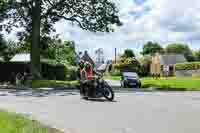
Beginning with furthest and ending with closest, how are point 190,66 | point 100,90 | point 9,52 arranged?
1. point 190,66
2. point 9,52
3. point 100,90

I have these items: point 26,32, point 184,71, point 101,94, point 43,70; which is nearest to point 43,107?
point 101,94

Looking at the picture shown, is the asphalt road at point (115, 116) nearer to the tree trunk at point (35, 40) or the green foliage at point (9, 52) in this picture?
the tree trunk at point (35, 40)

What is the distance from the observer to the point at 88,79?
21688 millimetres

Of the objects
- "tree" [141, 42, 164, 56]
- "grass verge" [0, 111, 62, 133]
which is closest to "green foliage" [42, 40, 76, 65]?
"grass verge" [0, 111, 62, 133]

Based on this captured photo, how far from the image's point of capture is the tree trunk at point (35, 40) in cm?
4122

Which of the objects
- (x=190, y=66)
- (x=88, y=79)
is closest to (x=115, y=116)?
(x=88, y=79)

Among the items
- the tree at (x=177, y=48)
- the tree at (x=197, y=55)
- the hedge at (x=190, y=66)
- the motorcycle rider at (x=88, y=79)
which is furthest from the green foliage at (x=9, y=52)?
the tree at (x=177, y=48)

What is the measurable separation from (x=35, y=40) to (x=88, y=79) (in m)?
21.1

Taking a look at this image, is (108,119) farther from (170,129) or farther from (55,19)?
(55,19)

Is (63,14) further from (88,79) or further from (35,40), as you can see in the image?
(88,79)

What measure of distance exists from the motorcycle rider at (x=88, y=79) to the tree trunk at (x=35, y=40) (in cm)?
2022

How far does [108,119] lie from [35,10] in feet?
93.4

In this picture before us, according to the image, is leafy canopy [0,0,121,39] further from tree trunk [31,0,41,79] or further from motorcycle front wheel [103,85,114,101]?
motorcycle front wheel [103,85,114,101]

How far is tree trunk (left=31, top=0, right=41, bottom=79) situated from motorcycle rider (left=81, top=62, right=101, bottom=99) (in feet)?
66.3
